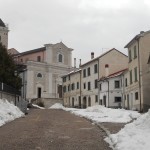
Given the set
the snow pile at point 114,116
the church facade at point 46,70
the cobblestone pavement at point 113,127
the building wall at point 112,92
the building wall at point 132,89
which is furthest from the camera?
the church facade at point 46,70

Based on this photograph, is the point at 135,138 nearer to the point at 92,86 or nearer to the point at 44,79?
the point at 92,86

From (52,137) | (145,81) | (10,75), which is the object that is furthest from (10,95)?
(52,137)

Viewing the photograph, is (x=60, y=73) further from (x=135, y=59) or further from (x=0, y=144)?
(x=0, y=144)

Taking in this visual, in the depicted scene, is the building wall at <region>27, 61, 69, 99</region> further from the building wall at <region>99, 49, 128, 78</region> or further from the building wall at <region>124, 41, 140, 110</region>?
the building wall at <region>124, 41, 140, 110</region>

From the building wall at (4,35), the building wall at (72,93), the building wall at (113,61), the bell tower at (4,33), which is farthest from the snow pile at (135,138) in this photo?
the bell tower at (4,33)

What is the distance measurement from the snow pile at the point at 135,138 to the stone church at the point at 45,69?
7040 cm

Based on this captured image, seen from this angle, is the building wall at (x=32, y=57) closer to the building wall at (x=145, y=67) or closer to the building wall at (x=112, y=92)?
the building wall at (x=112, y=92)

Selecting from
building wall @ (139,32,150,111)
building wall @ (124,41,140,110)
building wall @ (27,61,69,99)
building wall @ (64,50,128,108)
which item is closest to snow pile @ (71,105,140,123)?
building wall @ (139,32,150,111)

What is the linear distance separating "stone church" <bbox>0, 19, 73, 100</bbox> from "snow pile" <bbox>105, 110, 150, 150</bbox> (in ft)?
231

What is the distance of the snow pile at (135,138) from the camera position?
36.2ft

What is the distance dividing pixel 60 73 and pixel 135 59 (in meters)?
47.0

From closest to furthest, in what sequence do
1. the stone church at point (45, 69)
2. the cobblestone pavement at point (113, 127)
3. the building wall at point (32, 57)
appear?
1. the cobblestone pavement at point (113, 127)
2. the stone church at point (45, 69)
3. the building wall at point (32, 57)

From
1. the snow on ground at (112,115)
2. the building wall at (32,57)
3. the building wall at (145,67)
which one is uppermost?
the building wall at (32,57)

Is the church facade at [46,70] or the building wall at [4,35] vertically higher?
the building wall at [4,35]
